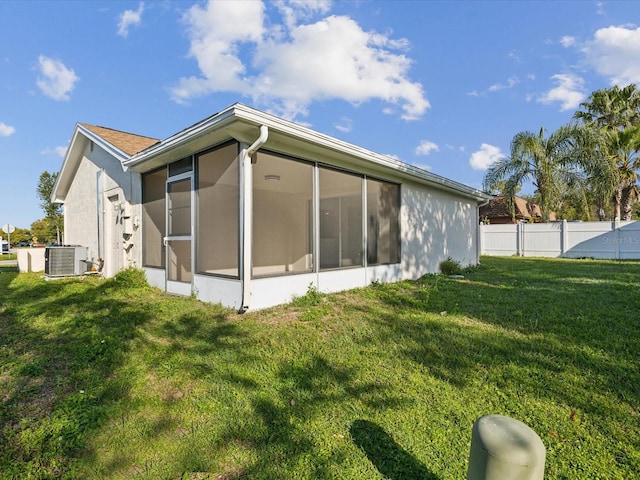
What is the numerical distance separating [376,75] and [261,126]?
26.4ft

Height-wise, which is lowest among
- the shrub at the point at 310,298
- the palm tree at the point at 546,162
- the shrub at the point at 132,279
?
the shrub at the point at 310,298

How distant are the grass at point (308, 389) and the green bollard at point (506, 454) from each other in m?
0.58

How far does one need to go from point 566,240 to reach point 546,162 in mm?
3756

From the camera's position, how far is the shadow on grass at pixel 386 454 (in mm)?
1675

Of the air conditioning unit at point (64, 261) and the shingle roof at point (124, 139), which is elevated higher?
the shingle roof at point (124, 139)

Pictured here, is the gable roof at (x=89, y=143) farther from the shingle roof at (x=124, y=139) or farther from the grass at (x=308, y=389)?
the grass at (x=308, y=389)

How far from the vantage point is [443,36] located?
Answer: 8609mm

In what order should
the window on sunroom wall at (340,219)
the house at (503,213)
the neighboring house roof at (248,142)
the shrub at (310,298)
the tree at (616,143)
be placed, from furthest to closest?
the house at (503,213) → the tree at (616,143) → the window on sunroom wall at (340,219) → the shrub at (310,298) → the neighboring house roof at (248,142)

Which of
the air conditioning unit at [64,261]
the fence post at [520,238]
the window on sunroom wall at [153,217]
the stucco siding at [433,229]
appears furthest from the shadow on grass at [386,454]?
the fence post at [520,238]

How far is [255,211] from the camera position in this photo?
5035 mm

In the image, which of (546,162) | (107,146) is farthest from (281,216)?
(546,162)

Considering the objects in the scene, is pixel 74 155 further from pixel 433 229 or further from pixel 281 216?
pixel 433 229

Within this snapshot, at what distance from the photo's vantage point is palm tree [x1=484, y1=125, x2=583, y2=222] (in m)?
14.2

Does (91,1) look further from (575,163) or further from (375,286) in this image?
(575,163)
